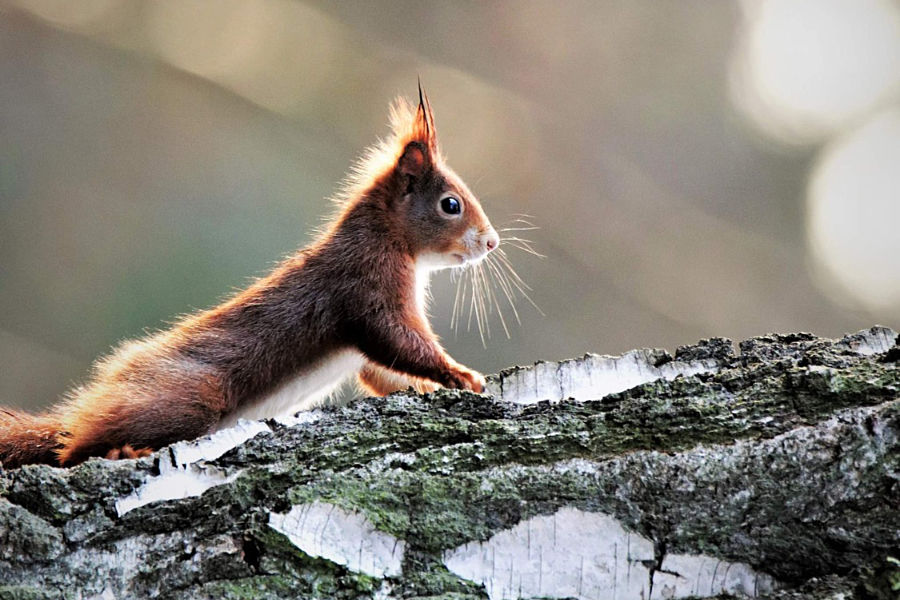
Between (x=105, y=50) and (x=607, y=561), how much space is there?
6905 millimetres

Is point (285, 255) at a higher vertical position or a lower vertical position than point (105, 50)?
lower

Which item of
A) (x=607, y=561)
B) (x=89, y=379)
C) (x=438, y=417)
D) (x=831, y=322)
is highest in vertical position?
(x=831, y=322)

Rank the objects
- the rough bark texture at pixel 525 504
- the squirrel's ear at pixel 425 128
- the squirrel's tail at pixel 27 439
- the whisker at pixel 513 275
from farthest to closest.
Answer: the whisker at pixel 513 275 < the squirrel's ear at pixel 425 128 < the squirrel's tail at pixel 27 439 < the rough bark texture at pixel 525 504

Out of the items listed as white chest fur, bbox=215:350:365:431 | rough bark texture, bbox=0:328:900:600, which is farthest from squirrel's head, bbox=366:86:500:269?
rough bark texture, bbox=0:328:900:600

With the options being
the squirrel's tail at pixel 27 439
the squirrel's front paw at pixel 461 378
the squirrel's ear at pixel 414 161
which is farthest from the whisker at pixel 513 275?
the squirrel's tail at pixel 27 439

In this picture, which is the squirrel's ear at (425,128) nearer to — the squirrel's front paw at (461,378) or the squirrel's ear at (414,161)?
the squirrel's ear at (414,161)

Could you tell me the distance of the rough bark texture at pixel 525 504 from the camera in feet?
5.81

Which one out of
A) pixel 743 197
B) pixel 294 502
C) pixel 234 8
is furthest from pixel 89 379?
pixel 743 197

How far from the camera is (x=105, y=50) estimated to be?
7.60 meters

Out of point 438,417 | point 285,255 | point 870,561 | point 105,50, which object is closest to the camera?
point 870,561

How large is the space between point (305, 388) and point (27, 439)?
3.04ft

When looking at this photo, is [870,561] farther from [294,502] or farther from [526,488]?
[294,502]

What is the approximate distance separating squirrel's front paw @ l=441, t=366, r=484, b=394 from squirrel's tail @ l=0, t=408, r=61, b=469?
4.04 ft

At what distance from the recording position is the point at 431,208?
4.15 metres
